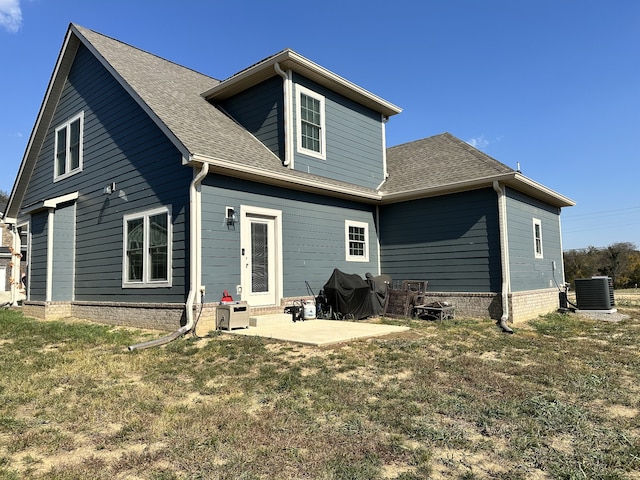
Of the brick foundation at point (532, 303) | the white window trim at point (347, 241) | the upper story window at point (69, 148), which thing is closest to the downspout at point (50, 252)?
the upper story window at point (69, 148)

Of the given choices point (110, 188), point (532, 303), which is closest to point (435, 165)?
point (532, 303)

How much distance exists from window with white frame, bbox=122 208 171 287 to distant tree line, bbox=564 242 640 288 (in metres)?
27.1

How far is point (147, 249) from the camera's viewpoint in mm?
9406

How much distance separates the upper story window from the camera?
12198 millimetres

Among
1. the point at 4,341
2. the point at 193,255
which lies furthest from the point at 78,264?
the point at 193,255

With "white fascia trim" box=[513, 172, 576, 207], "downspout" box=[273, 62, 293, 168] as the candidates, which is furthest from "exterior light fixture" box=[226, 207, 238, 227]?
"white fascia trim" box=[513, 172, 576, 207]

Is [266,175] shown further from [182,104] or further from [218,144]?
[182,104]

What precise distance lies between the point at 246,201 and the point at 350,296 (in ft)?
10.5

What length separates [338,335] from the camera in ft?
23.9

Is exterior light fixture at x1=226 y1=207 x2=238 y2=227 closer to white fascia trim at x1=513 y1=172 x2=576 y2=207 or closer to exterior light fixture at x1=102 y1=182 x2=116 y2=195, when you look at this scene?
exterior light fixture at x1=102 y1=182 x2=116 y2=195

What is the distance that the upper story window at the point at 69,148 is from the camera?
12.2 meters

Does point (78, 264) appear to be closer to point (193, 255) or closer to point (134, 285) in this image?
point (134, 285)

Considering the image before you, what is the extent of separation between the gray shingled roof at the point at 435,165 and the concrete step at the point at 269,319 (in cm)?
497

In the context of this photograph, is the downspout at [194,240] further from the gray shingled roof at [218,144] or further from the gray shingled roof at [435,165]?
the gray shingled roof at [435,165]
